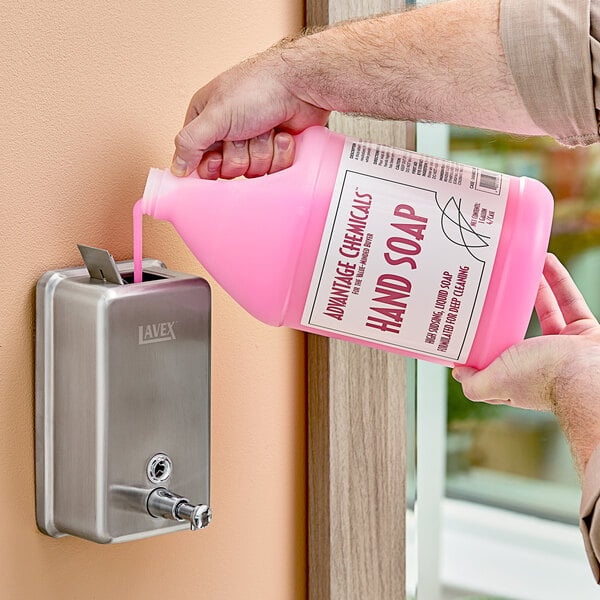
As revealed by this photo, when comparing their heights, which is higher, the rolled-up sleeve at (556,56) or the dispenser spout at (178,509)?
the rolled-up sleeve at (556,56)

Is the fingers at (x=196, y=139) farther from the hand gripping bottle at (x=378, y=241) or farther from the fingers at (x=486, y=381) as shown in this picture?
the fingers at (x=486, y=381)

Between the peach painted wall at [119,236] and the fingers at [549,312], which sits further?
the fingers at [549,312]

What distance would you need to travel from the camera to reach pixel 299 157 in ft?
2.19

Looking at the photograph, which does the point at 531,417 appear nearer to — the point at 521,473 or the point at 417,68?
the point at 521,473

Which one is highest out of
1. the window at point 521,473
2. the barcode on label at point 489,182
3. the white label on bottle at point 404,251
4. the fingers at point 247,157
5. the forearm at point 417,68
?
the forearm at point 417,68

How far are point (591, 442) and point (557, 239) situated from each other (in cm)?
79

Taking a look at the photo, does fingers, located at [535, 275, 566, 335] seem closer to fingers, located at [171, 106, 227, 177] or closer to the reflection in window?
fingers, located at [171, 106, 227, 177]

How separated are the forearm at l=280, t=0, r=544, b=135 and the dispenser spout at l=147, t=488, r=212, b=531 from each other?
1.04ft

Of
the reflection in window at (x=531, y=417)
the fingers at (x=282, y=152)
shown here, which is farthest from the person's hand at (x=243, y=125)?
the reflection in window at (x=531, y=417)

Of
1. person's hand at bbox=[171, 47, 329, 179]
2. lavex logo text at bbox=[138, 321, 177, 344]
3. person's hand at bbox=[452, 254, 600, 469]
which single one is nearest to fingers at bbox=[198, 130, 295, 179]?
person's hand at bbox=[171, 47, 329, 179]

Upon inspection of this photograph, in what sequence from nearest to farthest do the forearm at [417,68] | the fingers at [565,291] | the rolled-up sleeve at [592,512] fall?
the rolled-up sleeve at [592,512] < the forearm at [417,68] < the fingers at [565,291]

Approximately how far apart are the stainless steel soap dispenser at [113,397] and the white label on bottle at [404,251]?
108mm

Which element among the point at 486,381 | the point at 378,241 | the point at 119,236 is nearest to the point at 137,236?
the point at 119,236

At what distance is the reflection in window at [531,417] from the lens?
1353mm
